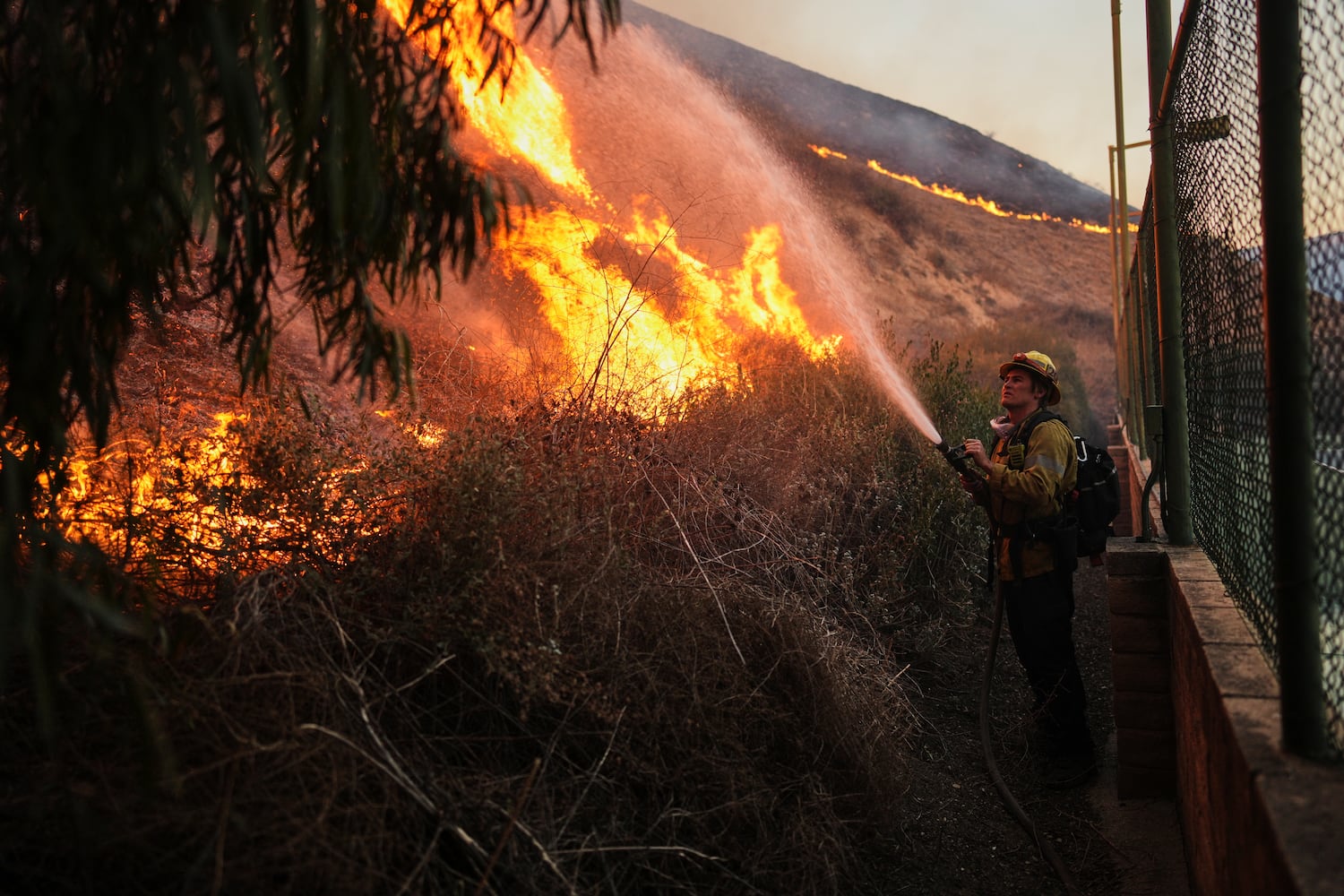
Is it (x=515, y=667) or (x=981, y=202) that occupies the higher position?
(x=981, y=202)

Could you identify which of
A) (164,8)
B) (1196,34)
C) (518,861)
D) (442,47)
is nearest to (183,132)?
(164,8)

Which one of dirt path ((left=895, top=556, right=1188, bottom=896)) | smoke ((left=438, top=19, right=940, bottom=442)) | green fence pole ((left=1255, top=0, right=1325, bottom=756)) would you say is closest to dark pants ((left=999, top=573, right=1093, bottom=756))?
dirt path ((left=895, top=556, right=1188, bottom=896))

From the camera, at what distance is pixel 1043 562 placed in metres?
4.92

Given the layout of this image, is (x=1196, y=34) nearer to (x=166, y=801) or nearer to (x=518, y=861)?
(x=518, y=861)

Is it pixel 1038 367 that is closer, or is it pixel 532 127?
pixel 1038 367

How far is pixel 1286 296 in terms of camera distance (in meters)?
1.97

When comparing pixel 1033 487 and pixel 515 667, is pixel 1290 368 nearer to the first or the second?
pixel 515 667

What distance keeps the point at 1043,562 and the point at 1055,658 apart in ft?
1.59

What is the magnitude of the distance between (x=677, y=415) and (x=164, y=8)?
386 centimetres

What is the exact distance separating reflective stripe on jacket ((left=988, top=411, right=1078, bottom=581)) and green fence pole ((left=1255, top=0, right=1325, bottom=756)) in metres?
2.70

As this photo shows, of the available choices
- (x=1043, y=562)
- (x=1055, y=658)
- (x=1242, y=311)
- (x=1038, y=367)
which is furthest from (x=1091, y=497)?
(x=1242, y=311)

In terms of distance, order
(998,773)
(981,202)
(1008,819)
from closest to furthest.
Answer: (1008,819)
(998,773)
(981,202)

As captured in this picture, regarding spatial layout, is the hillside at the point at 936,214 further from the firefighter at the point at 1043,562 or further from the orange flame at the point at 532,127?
the firefighter at the point at 1043,562

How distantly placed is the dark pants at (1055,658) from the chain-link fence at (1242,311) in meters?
0.73
